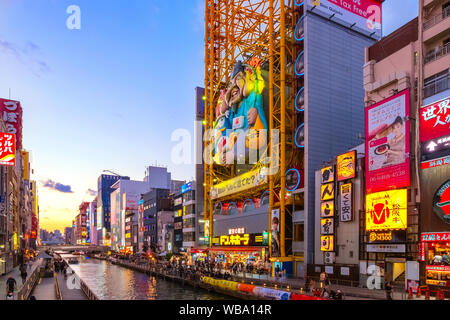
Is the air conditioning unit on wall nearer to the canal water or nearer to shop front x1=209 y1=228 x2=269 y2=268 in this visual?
the canal water

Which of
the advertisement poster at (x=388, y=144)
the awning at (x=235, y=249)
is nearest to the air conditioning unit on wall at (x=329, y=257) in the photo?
the advertisement poster at (x=388, y=144)

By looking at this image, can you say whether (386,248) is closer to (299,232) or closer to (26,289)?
(299,232)

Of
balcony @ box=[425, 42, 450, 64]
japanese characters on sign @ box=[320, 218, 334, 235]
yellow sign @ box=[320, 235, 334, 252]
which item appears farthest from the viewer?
japanese characters on sign @ box=[320, 218, 334, 235]

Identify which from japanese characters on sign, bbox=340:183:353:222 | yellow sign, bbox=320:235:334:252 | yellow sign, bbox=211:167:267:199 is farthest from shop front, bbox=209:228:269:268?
japanese characters on sign, bbox=340:183:353:222

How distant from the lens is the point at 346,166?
44.8 meters

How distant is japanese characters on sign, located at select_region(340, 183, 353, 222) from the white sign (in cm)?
422

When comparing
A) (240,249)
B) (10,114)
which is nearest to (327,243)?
(240,249)

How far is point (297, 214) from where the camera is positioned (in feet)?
190

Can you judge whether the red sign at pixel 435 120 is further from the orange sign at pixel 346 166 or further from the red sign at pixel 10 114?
the red sign at pixel 10 114

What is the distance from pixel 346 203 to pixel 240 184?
102 feet

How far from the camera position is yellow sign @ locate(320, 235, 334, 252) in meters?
46.0

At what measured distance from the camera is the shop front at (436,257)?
31969 mm

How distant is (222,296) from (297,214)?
17126 millimetres

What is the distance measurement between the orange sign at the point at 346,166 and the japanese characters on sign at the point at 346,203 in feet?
3.20
